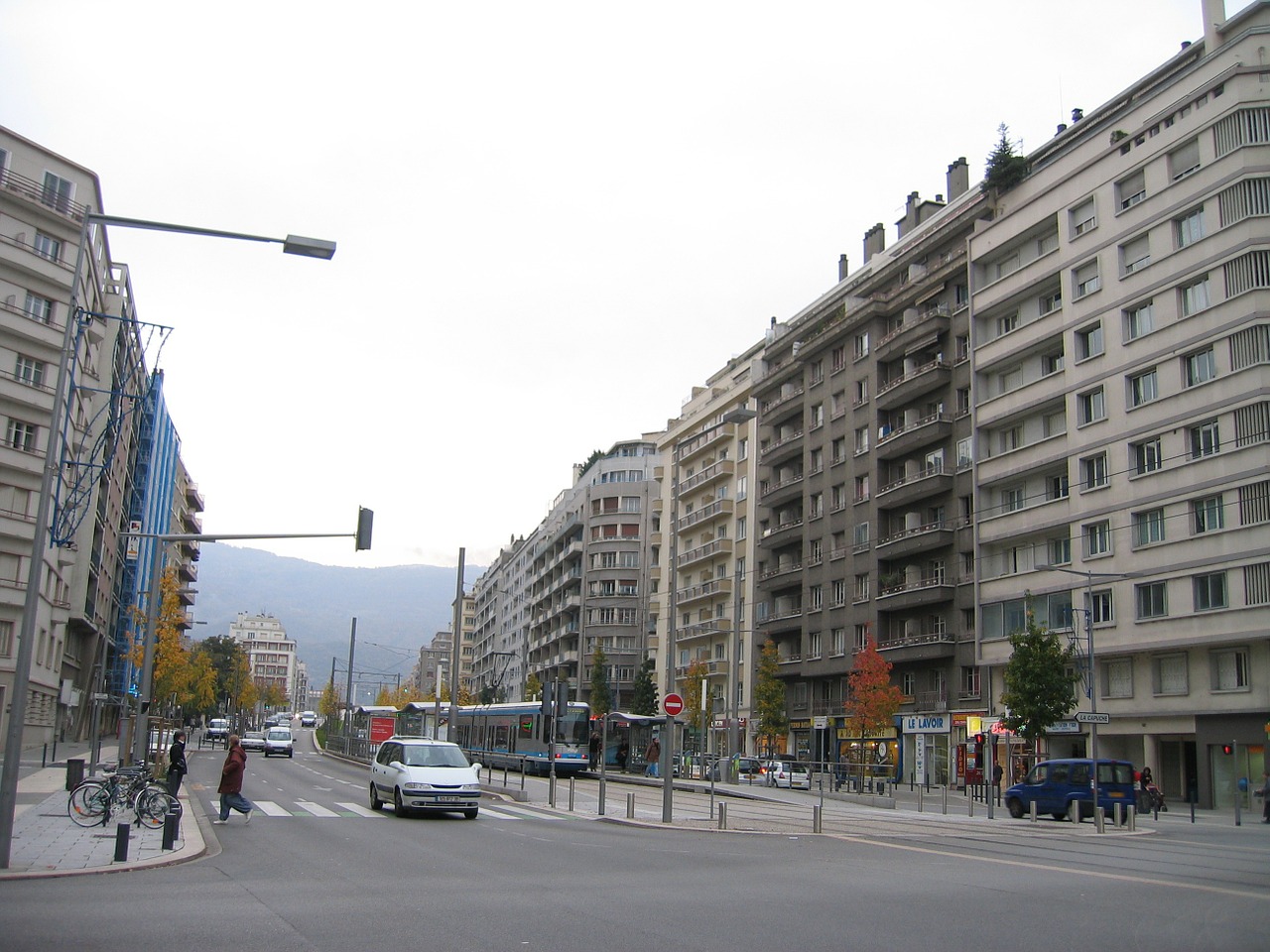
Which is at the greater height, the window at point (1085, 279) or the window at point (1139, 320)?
the window at point (1085, 279)

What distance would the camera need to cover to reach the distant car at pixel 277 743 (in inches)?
2424

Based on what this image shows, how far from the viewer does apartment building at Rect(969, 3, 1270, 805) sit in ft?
126

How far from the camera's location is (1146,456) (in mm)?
42312

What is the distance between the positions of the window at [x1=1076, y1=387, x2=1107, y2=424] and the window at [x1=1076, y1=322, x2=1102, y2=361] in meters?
1.44

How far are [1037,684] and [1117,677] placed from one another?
573 centimetres

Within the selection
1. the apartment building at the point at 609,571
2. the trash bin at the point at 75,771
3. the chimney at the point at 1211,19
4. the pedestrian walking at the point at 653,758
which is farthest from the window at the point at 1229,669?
the apartment building at the point at 609,571

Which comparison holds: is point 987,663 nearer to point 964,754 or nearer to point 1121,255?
point 964,754

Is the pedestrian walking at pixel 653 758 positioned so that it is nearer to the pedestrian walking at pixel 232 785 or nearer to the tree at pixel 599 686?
the pedestrian walking at pixel 232 785

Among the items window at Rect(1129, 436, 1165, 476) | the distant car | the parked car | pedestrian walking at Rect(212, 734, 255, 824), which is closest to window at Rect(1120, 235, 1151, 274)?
window at Rect(1129, 436, 1165, 476)

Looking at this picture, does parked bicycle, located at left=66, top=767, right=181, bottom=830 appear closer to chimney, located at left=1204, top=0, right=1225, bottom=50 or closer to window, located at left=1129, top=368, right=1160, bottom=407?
window, located at left=1129, top=368, right=1160, bottom=407

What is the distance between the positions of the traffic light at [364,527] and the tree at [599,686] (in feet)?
216

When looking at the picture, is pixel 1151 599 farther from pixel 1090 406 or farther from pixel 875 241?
pixel 875 241

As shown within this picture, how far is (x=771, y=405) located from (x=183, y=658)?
36.6 metres

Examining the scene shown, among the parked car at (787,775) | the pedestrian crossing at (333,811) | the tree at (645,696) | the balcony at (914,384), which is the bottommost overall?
the parked car at (787,775)
